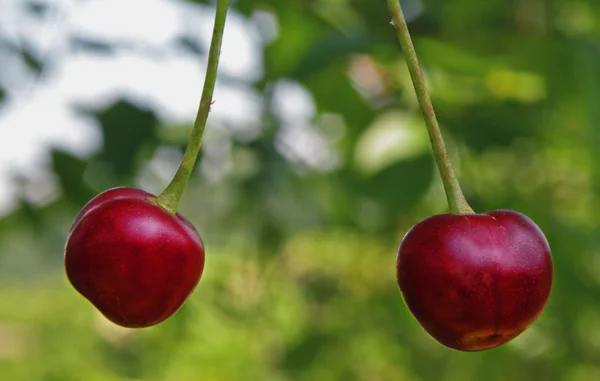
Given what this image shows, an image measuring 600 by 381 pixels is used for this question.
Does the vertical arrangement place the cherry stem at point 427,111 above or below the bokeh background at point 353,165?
below

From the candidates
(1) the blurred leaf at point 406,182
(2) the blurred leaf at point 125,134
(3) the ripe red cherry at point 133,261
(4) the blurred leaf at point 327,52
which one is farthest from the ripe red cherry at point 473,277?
(2) the blurred leaf at point 125,134

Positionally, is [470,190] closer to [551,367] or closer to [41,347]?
[551,367]

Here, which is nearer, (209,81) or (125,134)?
(209,81)

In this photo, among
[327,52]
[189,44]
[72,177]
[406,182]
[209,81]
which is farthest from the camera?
[189,44]

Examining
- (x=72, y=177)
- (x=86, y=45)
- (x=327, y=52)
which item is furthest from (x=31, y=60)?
(x=327, y=52)

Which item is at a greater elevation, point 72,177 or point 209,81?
point 72,177

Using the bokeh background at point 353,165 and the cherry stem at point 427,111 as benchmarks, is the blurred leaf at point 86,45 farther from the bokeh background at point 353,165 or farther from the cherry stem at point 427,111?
the cherry stem at point 427,111

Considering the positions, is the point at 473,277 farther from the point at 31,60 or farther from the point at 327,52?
the point at 31,60

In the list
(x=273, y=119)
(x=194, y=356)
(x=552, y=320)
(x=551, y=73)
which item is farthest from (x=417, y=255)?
(x=194, y=356)
